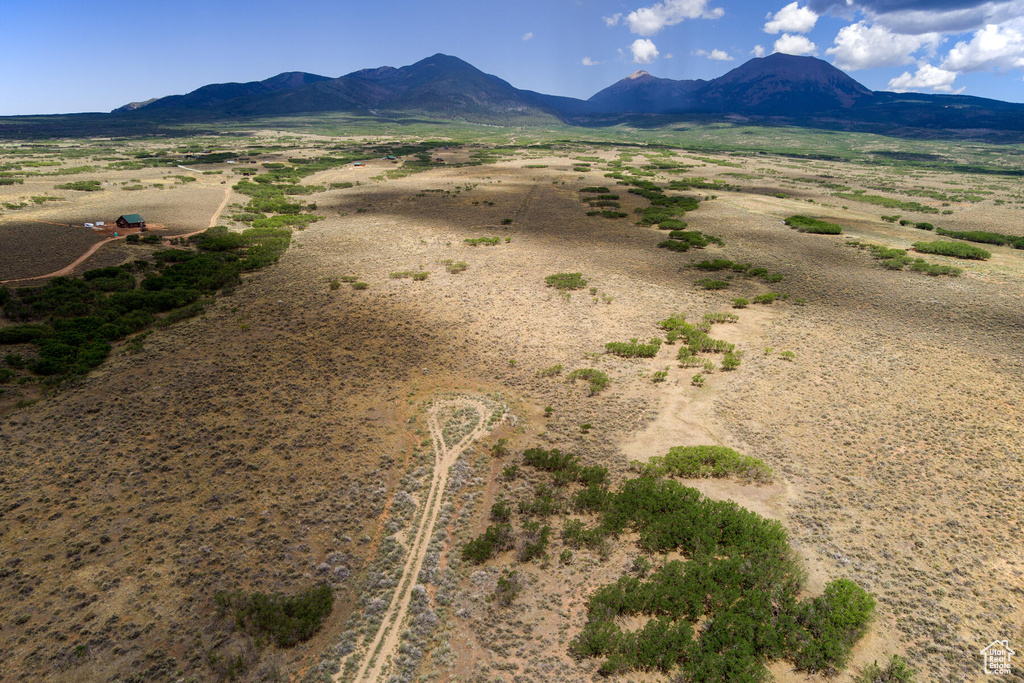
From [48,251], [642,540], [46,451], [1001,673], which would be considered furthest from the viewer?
[48,251]

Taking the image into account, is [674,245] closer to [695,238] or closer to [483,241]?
[695,238]

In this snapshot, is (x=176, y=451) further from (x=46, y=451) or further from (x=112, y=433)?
(x=46, y=451)

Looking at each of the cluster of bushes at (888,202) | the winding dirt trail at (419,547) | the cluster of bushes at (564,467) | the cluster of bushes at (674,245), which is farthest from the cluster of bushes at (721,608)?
the cluster of bushes at (888,202)

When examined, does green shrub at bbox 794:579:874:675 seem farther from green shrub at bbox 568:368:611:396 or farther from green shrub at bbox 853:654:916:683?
green shrub at bbox 568:368:611:396

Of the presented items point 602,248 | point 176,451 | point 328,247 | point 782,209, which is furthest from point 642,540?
point 782,209

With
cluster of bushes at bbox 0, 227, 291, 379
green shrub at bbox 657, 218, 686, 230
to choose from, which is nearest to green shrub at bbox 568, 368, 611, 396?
cluster of bushes at bbox 0, 227, 291, 379

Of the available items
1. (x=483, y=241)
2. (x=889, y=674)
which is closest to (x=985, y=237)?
(x=483, y=241)
